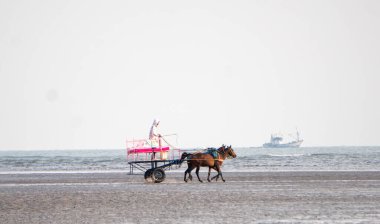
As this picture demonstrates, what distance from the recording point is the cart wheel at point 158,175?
41156mm

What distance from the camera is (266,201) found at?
27672 mm

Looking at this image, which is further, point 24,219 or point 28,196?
point 28,196

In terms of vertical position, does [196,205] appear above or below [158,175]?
below

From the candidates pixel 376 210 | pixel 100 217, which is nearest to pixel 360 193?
pixel 376 210

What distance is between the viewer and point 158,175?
41.3 m

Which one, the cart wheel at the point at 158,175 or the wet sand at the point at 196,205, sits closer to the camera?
the wet sand at the point at 196,205

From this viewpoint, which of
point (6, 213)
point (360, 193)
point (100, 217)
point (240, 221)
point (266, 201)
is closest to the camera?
point (240, 221)

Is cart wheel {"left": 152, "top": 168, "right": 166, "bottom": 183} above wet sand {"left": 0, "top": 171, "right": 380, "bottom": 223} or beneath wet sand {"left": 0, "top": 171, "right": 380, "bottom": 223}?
above

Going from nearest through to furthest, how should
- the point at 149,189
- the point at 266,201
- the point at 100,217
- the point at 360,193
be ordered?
the point at 100,217 → the point at 266,201 → the point at 360,193 → the point at 149,189

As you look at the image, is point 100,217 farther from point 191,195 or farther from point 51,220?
point 191,195

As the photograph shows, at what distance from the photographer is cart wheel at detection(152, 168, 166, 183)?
41156 millimetres

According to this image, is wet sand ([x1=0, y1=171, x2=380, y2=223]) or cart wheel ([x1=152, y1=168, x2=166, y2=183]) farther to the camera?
cart wheel ([x1=152, y1=168, x2=166, y2=183])

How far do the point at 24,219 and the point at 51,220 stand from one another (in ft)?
3.05

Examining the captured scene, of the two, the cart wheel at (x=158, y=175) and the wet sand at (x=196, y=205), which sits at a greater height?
the cart wheel at (x=158, y=175)
